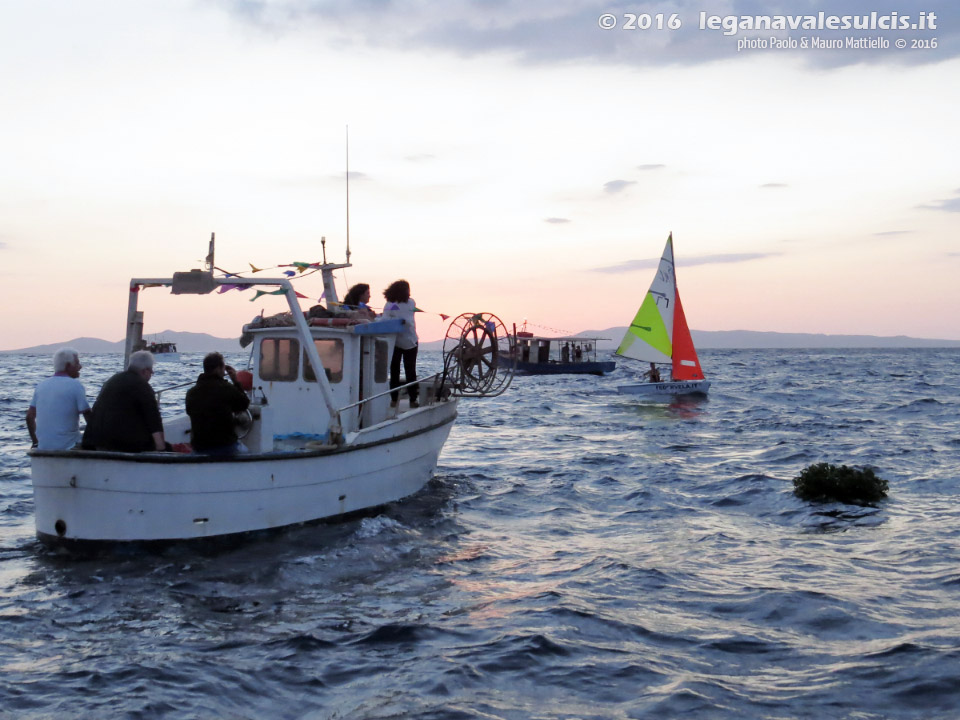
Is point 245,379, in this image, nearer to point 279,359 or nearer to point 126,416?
point 279,359

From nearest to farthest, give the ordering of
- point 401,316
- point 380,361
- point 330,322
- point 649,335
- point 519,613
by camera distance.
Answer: point 519,613
point 330,322
point 380,361
point 401,316
point 649,335

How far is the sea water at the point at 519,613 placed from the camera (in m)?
6.12

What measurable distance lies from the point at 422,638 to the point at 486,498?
7180 mm

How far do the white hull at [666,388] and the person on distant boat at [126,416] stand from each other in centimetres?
3374

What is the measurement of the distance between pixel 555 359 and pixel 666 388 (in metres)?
38.9

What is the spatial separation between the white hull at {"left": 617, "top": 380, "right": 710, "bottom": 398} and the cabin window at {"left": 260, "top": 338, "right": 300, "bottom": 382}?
3033cm

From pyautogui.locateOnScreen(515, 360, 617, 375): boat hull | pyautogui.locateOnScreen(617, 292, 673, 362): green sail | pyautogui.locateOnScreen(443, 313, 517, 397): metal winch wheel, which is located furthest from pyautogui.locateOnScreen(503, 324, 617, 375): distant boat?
pyautogui.locateOnScreen(443, 313, 517, 397): metal winch wheel

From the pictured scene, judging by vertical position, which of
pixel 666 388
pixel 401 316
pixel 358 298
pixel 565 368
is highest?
pixel 358 298

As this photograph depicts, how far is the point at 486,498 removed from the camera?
47.4 feet

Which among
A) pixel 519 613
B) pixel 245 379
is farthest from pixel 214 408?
pixel 519 613

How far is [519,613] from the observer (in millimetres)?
8047

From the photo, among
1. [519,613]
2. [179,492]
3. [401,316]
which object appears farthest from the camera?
[401,316]

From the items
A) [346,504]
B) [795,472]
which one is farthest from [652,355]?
[346,504]

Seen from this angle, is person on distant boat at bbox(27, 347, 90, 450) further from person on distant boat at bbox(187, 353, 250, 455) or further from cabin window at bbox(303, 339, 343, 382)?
cabin window at bbox(303, 339, 343, 382)
